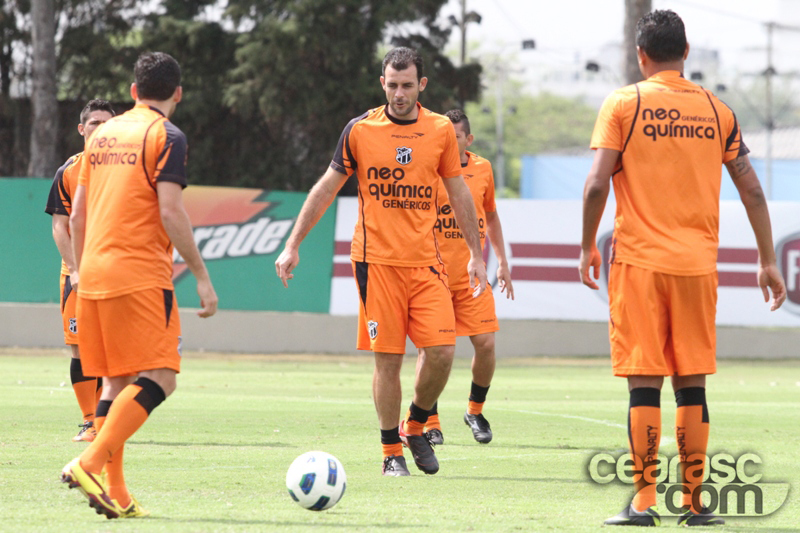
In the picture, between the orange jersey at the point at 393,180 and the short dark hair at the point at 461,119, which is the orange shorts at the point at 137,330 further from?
the short dark hair at the point at 461,119

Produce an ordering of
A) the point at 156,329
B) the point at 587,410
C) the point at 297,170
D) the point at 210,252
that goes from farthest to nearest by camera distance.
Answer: the point at 297,170 < the point at 210,252 < the point at 587,410 < the point at 156,329

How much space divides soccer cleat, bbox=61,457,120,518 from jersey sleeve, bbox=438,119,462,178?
118 inches

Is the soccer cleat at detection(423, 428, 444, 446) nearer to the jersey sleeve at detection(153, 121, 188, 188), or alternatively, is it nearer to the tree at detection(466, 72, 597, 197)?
the jersey sleeve at detection(153, 121, 188, 188)

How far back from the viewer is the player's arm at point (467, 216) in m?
7.12

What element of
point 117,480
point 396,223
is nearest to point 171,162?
point 117,480

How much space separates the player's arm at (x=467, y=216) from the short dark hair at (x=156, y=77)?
84.7 inches

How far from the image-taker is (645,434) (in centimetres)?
525

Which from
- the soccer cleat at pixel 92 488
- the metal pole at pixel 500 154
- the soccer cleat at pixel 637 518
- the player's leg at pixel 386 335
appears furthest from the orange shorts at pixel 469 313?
the metal pole at pixel 500 154

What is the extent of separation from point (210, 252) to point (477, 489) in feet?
43.7

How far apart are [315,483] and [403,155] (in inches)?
88.8

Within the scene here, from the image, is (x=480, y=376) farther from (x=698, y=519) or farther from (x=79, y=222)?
(x=79, y=222)

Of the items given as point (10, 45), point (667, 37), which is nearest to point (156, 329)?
point (667, 37)

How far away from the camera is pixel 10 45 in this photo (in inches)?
1067

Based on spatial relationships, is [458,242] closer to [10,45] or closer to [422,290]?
[422,290]
